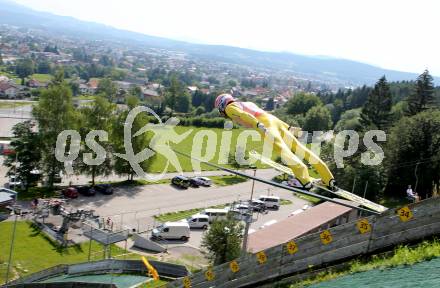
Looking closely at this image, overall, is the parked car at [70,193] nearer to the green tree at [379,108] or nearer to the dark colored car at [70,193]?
the dark colored car at [70,193]

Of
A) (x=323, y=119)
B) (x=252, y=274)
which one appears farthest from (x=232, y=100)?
(x=323, y=119)

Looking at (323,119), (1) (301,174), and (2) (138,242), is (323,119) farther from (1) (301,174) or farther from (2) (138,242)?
(1) (301,174)

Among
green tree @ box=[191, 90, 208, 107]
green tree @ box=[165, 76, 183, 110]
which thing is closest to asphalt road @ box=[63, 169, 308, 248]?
green tree @ box=[165, 76, 183, 110]

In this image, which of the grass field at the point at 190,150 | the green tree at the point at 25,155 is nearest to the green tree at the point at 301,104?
the grass field at the point at 190,150

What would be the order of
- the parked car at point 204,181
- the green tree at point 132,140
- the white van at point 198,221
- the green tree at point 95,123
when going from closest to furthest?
the white van at point 198,221 → the green tree at point 95,123 → the green tree at point 132,140 → the parked car at point 204,181

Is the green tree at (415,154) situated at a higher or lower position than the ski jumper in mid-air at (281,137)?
lower

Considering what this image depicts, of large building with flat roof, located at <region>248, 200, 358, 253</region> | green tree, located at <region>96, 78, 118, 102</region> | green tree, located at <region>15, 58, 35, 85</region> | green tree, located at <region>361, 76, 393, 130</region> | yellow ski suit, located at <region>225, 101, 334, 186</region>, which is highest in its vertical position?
yellow ski suit, located at <region>225, 101, 334, 186</region>

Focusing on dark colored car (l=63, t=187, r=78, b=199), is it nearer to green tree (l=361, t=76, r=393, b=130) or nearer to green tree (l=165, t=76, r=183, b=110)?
green tree (l=361, t=76, r=393, b=130)
